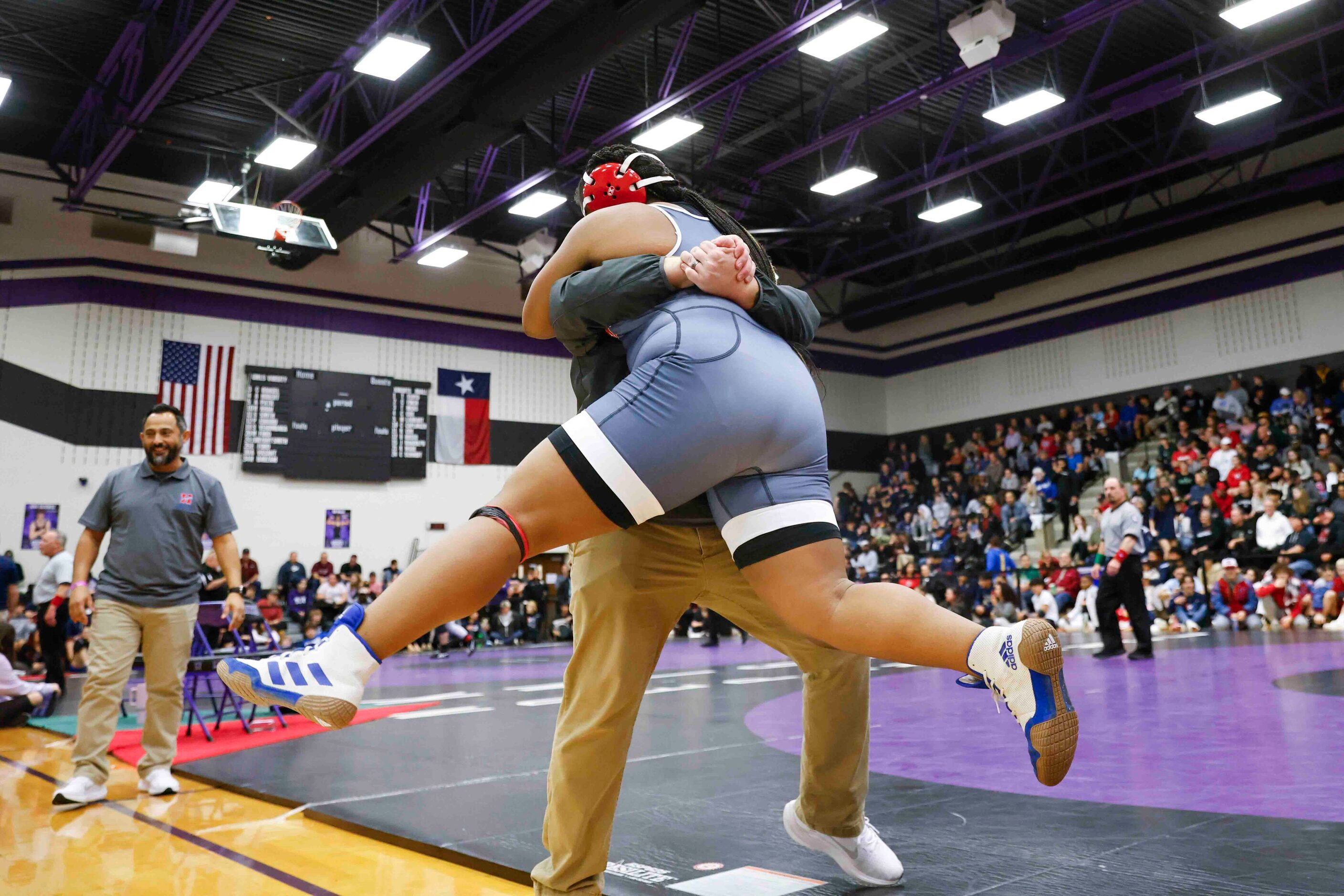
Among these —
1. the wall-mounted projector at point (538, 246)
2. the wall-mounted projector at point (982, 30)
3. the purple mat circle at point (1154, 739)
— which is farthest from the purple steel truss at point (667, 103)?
the purple mat circle at point (1154, 739)

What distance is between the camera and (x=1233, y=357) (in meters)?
17.6

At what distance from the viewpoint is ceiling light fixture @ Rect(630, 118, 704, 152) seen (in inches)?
444

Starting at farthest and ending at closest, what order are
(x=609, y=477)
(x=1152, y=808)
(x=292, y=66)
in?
(x=292, y=66) < (x=1152, y=808) < (x=609, y=477)

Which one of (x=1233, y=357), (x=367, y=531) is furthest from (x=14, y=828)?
(x=1233, y=357)

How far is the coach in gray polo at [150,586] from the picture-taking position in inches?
146

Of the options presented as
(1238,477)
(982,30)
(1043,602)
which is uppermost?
(982,30)

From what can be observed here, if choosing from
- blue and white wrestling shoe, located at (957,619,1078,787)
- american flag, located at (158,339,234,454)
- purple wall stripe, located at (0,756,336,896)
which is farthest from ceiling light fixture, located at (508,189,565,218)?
blue and white wrestling shoe, located at (957,619,1078,787)

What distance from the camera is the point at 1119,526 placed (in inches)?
303

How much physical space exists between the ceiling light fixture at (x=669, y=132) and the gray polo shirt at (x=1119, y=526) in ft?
21.1

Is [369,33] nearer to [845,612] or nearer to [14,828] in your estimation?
[14,828]

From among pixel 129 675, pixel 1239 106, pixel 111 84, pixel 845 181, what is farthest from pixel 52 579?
pixel 1239 106

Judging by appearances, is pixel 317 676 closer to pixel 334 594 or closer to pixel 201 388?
pixel 334 594

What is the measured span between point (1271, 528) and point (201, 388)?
52.9 ft

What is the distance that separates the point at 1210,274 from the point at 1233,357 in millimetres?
1716
